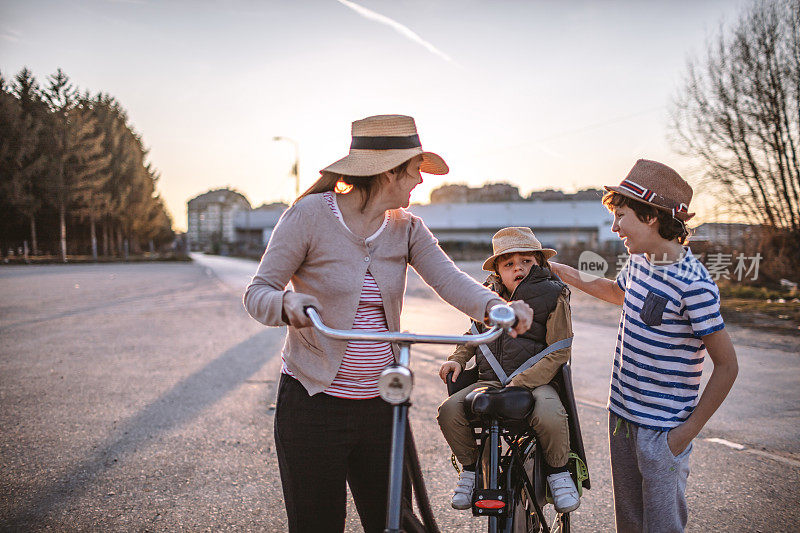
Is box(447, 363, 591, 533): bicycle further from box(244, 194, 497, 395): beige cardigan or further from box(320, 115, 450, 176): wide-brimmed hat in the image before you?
box(320, 115, 450, 176): wide-brimmed hat

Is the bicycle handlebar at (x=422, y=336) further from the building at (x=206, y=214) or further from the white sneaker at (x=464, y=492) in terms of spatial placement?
the building at (x=206, y=214)

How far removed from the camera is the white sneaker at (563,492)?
2.23 metres

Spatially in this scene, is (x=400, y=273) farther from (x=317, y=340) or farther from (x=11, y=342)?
(x=11, y=342)

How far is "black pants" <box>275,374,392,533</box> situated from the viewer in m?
1.94

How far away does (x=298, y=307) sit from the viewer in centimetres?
161

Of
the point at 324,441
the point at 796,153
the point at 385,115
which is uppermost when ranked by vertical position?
the point at 796,153

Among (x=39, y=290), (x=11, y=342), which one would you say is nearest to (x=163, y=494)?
(x=11, y=342)

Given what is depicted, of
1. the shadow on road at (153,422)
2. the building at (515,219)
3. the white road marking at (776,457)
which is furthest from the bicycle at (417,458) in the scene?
the building at (515,219)

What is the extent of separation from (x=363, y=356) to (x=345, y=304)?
217 mm

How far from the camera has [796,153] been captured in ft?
49.0

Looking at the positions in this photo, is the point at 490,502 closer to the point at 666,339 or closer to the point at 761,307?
the point at 666,339

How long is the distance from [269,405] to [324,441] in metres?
3.94

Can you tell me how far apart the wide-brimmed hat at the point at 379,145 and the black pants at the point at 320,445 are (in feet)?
2.68

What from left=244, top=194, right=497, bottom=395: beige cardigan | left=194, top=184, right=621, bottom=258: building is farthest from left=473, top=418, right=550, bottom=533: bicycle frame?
left=194, top=184, right=621, bottom=258: building
